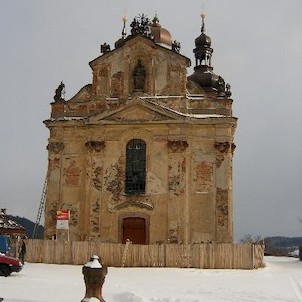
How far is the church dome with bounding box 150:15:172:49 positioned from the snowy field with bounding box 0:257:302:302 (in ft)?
65.6

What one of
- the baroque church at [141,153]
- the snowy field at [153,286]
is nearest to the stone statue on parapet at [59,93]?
the baroque church at [141,153]

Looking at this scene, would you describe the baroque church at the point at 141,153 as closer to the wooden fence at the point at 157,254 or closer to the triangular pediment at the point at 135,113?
the triangular pediment at the point at 135,113

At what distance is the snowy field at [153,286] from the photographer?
1348cm

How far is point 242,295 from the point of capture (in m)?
14.3

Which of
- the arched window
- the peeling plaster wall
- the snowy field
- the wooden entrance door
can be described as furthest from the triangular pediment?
the snowy field

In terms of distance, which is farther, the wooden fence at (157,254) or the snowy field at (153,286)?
the wooden fence at (157,254)

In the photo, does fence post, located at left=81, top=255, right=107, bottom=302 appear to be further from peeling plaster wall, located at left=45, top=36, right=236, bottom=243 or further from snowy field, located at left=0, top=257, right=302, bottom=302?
peeling plaster wall, located at left=45, top=36, right=236, bottom=243

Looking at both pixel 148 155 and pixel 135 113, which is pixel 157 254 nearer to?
pixel 148 155

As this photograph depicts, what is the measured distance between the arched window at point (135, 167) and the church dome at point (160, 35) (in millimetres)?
10948

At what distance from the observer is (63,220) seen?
27047 mm

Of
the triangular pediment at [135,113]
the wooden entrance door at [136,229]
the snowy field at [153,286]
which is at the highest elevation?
the triangular pediment at [135,113]

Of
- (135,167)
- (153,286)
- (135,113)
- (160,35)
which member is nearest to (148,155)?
(135,167)

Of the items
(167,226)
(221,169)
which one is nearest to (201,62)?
Result: (221,169)

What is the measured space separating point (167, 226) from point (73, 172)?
6222mm
